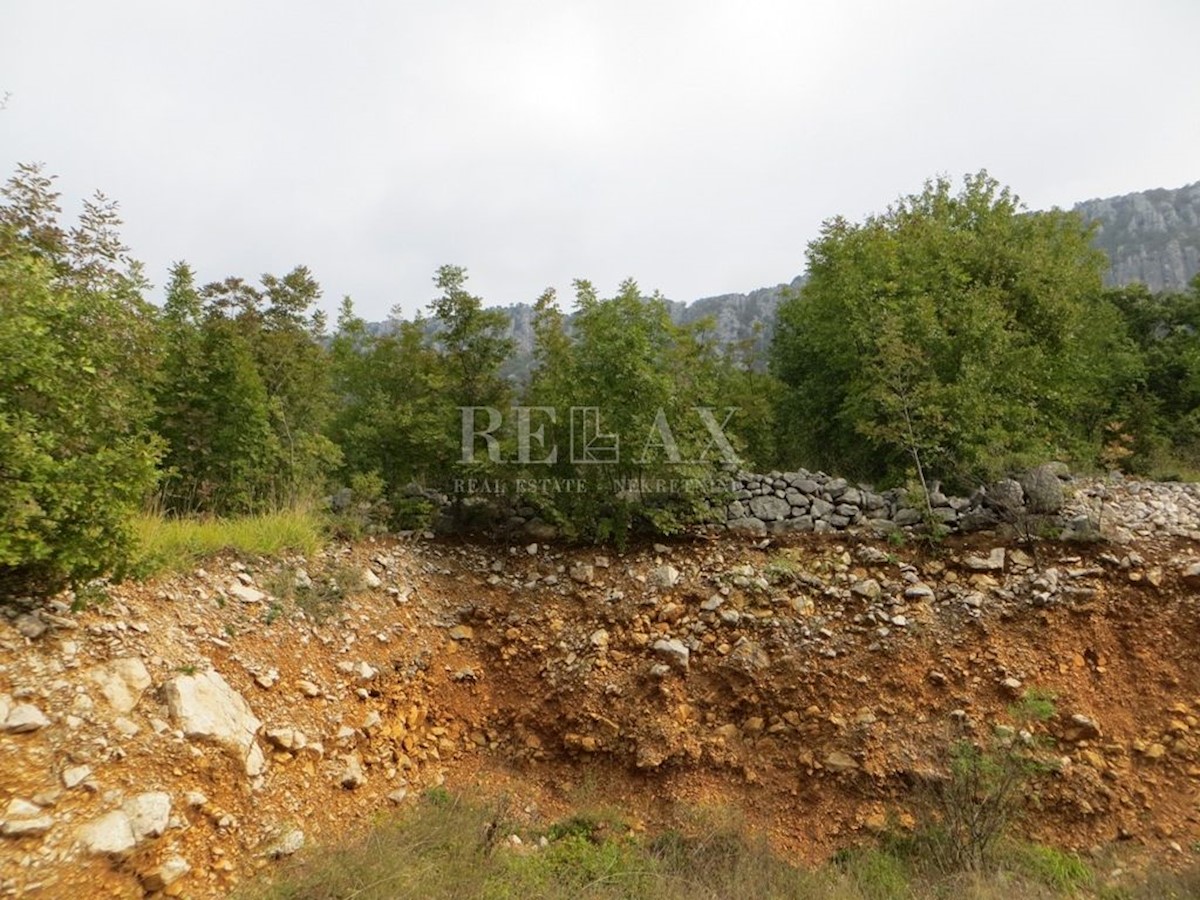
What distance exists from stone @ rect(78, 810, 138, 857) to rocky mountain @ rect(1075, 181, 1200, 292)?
60.6m

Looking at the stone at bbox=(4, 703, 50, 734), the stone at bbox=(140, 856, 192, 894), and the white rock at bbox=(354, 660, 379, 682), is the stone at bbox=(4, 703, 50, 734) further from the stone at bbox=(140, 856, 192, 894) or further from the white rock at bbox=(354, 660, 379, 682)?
the white rock at bbox=(354, 660, 379, 682)

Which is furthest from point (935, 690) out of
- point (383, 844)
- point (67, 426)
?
point (67, 426)

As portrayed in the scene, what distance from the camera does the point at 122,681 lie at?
3.68 metres

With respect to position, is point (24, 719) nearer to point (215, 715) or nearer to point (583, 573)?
point (215, 715)

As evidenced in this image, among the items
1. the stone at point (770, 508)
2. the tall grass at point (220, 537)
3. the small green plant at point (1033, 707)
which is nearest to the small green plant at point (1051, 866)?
the small green plant at point (1033, 707)

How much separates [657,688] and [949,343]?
220 inches

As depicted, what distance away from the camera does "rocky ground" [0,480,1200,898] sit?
11.2 feet

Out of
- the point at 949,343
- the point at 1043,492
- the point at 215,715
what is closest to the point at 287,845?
the point at 215,715

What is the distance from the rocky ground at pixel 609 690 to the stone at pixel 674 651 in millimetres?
38

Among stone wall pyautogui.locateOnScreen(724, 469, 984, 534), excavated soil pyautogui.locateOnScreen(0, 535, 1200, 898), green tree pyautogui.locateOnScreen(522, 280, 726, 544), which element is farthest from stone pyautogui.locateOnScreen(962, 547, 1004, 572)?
green tree pyautogui.locateOnScreen(522, 280, 726, 544)

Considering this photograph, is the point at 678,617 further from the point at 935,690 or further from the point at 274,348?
the point at 274,348

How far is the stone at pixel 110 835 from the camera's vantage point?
3.00 metres

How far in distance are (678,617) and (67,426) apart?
4873 millimetres

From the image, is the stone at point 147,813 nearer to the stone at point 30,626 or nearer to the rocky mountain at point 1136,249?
the stone at point 30,626
